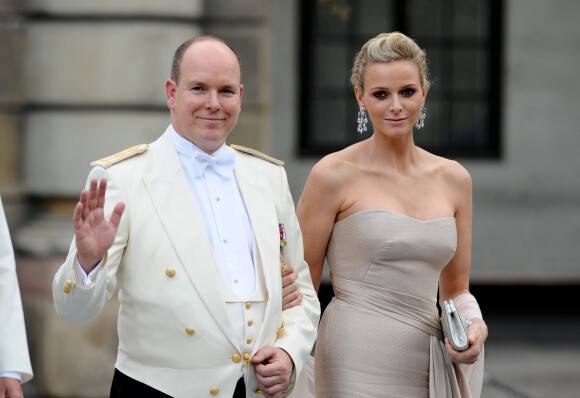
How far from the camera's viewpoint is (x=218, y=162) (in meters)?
2.87

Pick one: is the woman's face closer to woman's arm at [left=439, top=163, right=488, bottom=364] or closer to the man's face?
woman's arm at [left=439, top=163, right=488, bottom=364]

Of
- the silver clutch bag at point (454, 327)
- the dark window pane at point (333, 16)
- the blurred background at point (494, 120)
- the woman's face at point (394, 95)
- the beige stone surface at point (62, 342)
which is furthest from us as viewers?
the dark window pane at point (333, 16)

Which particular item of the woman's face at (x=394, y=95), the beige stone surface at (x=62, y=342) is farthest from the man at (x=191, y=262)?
the beige stone surface at (x=62, y=342)

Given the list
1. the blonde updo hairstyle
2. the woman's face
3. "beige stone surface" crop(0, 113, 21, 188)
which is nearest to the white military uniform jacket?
the woman's face

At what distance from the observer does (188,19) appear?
6117mm

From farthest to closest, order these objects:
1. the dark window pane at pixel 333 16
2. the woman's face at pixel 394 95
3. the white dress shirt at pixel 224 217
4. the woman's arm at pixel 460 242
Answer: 1. the dark window pane at pixel 333 16
2. the woman's arm at pixel 460 242
3. the woman's face at pixel 394 95
4. the white dress shirt at pixel 224 217

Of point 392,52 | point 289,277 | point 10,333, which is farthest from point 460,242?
point 10,333

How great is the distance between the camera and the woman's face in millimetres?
3441

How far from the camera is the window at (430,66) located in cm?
1033

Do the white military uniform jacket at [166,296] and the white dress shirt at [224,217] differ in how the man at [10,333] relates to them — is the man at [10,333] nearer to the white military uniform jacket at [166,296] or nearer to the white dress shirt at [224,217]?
the white military uniform jacket at [166,296]

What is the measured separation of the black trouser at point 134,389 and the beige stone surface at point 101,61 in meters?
3.51

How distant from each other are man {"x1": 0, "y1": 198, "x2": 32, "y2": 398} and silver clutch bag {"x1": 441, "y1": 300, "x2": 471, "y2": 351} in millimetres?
1394

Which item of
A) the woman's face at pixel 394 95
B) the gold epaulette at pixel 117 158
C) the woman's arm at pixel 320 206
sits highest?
the woman's face at pixel 394 95

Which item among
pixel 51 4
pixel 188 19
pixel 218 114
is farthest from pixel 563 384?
pixel 218 114
